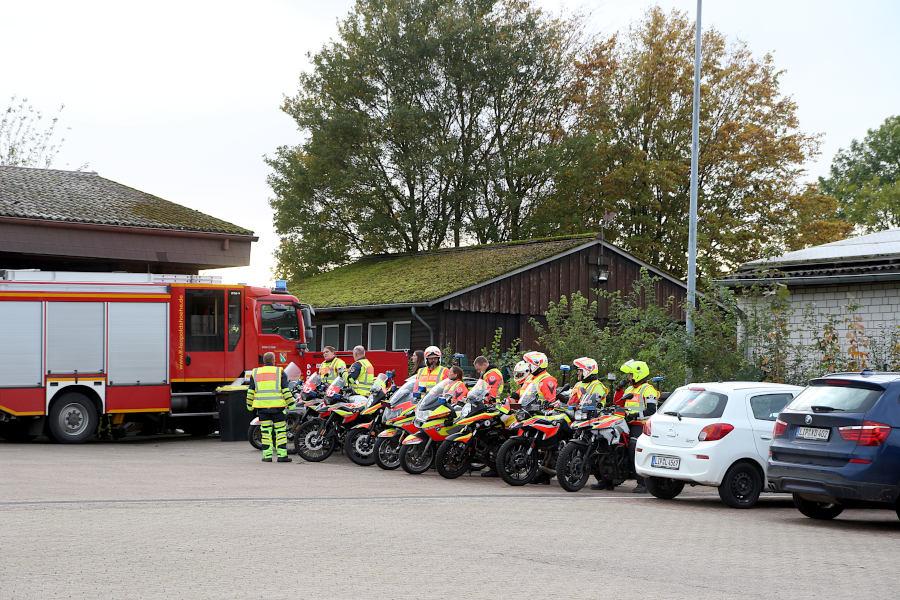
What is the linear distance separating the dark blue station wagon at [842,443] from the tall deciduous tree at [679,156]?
108 ft

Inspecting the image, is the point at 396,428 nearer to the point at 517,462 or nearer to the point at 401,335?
the point at 517,462

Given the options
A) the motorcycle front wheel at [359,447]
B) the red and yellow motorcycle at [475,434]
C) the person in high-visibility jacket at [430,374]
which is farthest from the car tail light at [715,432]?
the motorcycle front wheel at [359,447]

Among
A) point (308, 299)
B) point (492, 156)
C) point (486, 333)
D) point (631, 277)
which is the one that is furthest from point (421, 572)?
point (492, 156)

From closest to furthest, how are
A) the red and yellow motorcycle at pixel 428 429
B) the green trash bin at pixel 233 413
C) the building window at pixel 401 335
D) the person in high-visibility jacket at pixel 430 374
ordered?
the red and yellow motorcycle at pixel 428 429
the person in high-visibility jacket at pixel 430 374
the green trash bin at pixel 233 413
the building window at pixel 401 335

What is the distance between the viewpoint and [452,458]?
58.6 feet

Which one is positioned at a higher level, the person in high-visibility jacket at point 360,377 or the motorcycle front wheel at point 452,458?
the person in high-visibility jacket at point 360,377

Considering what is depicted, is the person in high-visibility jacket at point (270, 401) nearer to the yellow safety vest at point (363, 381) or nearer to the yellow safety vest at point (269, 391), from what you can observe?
the yellow safety vest at point (269, 391)

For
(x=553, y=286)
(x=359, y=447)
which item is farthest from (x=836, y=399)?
(x=553, y=286)

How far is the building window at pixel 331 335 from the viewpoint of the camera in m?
38.7

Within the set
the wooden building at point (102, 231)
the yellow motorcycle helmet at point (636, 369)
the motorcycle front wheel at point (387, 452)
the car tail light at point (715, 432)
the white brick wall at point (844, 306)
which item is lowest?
the motorcycle front wheel at point (387, 452)

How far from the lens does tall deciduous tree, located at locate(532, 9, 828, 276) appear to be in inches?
1861

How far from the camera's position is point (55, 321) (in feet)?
78.4

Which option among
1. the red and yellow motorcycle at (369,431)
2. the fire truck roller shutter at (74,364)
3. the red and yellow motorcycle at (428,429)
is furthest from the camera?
the fire truck roller shutter at (74,364)

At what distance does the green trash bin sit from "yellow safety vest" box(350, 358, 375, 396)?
15.2 ft
